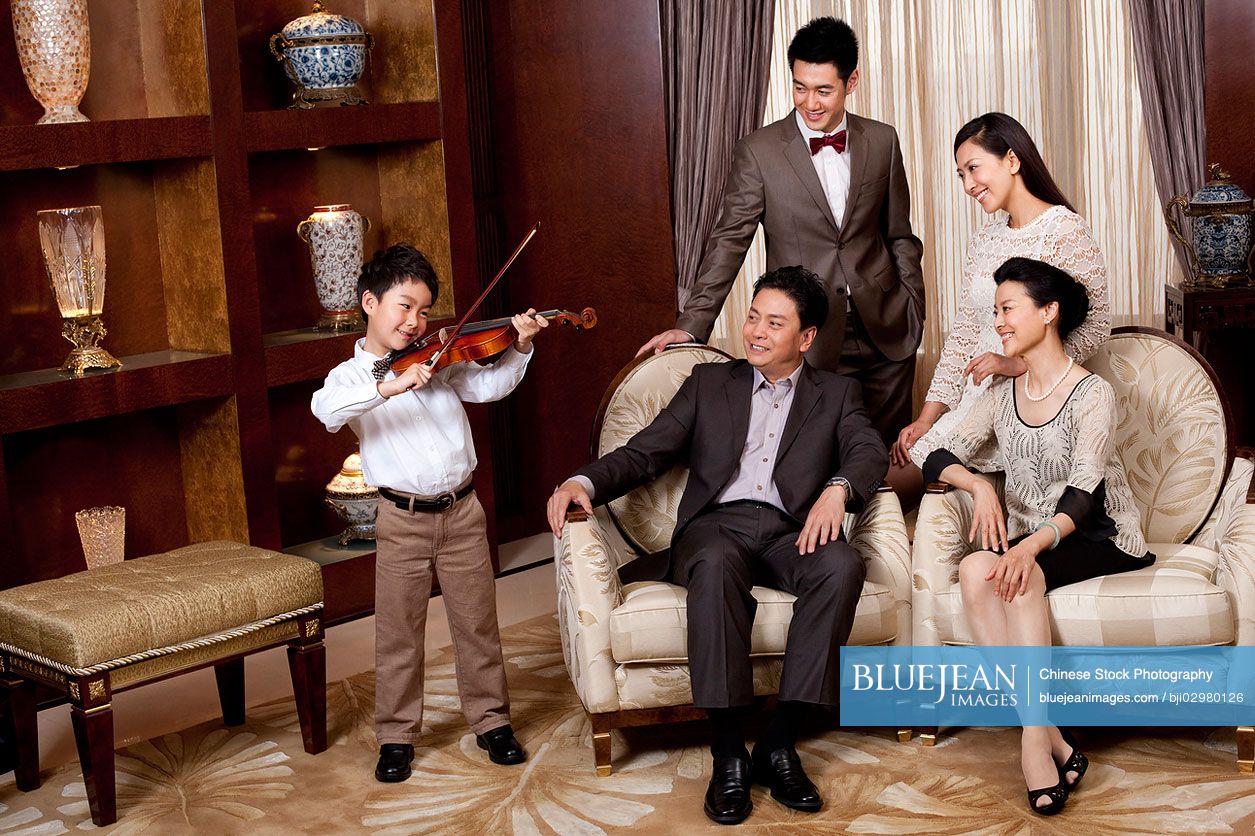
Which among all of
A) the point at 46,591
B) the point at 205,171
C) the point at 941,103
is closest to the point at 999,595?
the point at 46,591

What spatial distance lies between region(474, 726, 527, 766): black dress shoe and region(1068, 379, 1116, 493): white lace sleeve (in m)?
1.42

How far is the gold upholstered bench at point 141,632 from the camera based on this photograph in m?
3.00

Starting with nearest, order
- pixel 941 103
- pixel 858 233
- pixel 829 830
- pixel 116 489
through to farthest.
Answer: pixel 829 830, pixel 858 233, pixel 116 489, pixel 941 103

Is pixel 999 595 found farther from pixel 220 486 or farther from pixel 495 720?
pixel 220 486

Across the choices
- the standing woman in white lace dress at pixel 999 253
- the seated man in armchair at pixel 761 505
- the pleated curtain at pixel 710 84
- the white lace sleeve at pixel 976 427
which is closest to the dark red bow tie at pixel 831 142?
the standing woman in white lace dress at pixel 999 253

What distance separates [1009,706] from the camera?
10.8 feet

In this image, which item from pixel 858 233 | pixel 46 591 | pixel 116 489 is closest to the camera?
pixel 46 591

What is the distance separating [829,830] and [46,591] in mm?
1831

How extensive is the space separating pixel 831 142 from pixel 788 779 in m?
1.77

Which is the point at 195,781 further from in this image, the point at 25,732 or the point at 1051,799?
the point at 1051,799

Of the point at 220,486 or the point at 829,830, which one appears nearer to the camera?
the point at 829,830

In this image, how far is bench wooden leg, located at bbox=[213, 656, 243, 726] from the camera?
3.58 metres

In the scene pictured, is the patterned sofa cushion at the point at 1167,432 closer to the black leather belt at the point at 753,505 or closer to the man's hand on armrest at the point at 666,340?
the black leather belt at the point at 753,505

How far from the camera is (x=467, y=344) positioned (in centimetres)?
308
